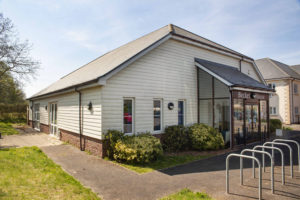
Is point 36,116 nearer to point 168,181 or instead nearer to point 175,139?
point 175,139

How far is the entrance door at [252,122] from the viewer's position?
12086 millimetres

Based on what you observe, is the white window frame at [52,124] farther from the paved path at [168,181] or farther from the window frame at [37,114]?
the paved path at [168,181]

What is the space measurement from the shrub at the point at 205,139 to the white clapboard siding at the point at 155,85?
4.21 ft

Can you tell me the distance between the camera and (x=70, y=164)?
776cm

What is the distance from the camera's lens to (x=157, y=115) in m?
10.5

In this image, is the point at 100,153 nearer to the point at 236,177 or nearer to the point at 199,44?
the point at 236,177

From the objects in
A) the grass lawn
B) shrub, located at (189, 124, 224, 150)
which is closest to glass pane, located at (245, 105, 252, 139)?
shrub, located at (189, 124, 224, 150)

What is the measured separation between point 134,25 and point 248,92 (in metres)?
7.90

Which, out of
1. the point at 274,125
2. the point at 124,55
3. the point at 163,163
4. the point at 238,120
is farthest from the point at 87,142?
the point at 274,125

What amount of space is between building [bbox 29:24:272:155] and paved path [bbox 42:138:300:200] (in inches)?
68.0

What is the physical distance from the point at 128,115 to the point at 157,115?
6.00 feet

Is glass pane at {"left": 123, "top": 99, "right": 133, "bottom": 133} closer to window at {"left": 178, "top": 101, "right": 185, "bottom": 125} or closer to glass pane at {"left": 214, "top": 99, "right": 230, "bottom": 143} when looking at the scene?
window at {"left": 178, "top": 101, "right": 185, "bottom": 125}

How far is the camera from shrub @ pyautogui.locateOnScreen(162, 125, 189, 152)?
10133 millimetres

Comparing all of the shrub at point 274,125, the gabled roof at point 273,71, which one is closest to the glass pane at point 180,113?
the shrub at point 274,125
